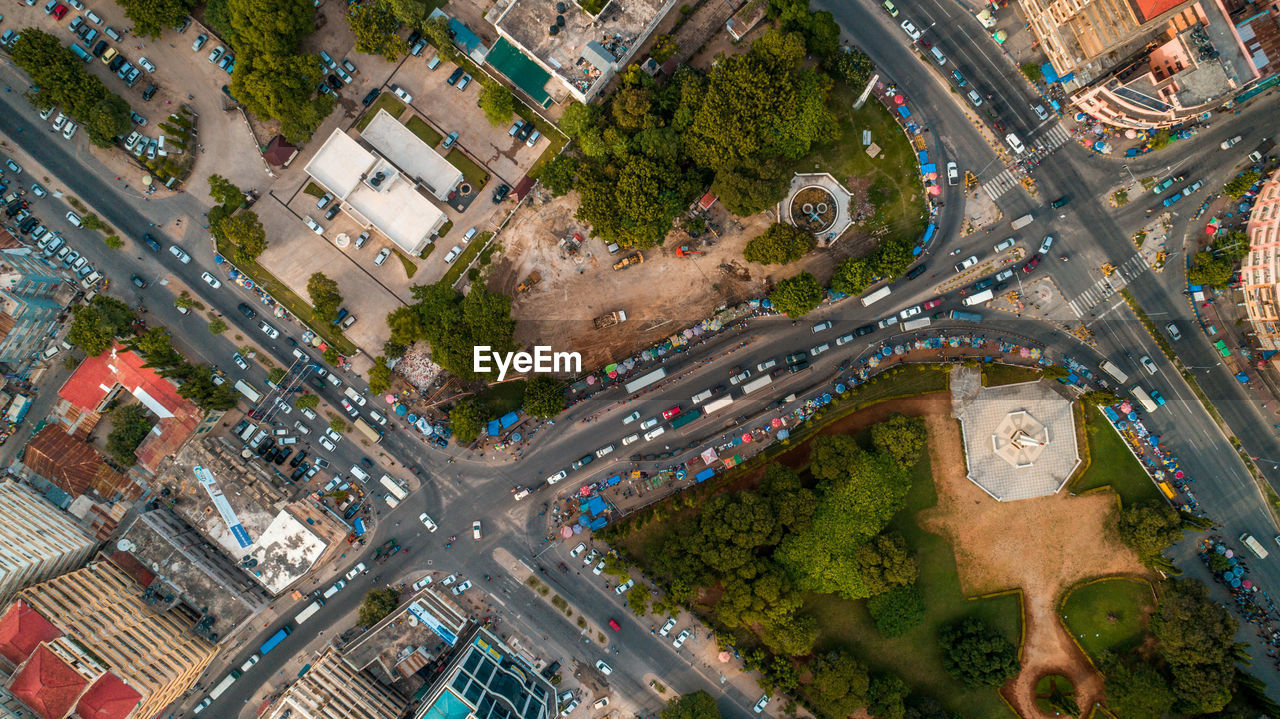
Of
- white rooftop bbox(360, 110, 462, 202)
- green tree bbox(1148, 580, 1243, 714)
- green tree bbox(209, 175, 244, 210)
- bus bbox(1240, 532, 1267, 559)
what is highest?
bus bbox(1240, 532, 1267, 559)

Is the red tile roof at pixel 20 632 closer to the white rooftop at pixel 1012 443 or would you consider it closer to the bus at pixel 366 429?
the bus at pixel 366 429

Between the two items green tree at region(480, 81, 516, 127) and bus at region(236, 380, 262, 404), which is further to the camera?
bus at region(236, 380, 262, 404)

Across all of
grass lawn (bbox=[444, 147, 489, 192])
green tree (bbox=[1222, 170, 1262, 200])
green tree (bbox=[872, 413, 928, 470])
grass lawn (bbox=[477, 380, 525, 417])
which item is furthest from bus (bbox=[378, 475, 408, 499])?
green tree (bbox=[1222, 170, 1262, 200])

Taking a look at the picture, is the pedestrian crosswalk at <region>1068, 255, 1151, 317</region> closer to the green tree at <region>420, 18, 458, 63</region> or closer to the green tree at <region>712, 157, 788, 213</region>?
the green tree at <region>712, 157, 788, 213</region>

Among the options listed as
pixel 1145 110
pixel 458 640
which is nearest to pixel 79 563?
pixel 458 640

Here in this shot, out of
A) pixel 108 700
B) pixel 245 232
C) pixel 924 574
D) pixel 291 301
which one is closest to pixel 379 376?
pixel 291 301

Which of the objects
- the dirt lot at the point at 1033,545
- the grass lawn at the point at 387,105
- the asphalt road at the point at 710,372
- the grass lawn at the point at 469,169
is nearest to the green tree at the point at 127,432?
the asphalt road at the point at 710,372

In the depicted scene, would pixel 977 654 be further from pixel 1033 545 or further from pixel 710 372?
pixel 710 372

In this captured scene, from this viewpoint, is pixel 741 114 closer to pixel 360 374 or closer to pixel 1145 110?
pixel 1145 110
